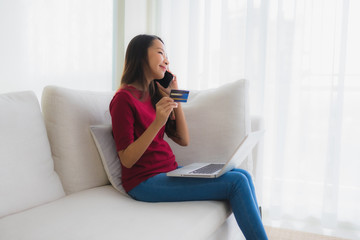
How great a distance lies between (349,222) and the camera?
2.10 m

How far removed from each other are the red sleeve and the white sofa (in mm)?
223

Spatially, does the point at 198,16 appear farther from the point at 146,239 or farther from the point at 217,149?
the point at 146,239

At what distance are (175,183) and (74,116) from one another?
0.56 m

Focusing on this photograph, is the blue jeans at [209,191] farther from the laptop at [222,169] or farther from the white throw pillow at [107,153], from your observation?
the white throw pillow at [107,153]

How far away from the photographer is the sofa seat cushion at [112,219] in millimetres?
988

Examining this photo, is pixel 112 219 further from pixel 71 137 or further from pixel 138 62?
pixel 138 62

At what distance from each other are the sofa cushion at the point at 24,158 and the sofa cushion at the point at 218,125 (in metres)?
0.67

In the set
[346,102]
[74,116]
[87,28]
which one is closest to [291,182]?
[346,102]

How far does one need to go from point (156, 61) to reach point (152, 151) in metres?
0.43

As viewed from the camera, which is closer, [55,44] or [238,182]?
[238,182]

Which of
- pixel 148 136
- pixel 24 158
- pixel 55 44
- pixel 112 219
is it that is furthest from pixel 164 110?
pixel 55 44

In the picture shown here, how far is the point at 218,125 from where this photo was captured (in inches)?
65.7

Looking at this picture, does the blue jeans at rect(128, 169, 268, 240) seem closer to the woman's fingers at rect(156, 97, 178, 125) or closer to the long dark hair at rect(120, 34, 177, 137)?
the woman's fingers at rect(156, 97, 178, 125)

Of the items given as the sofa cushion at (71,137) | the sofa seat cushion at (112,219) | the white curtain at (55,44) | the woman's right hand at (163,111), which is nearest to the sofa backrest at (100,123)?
the sofa cushion at (71,137)
